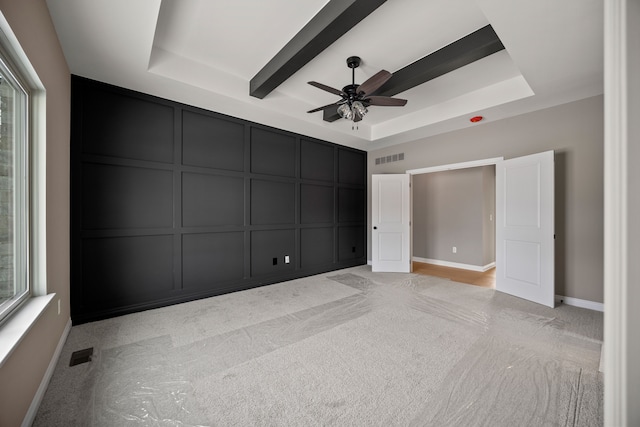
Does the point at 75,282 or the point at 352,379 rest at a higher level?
the point at 75,282

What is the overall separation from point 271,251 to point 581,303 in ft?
14.0

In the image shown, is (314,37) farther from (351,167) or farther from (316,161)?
(351,167)

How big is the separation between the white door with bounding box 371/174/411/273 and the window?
15.4 feet

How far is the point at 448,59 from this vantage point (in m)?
2.65

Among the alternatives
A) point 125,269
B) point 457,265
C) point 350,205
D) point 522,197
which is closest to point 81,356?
point 125,269

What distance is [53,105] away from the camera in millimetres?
2045

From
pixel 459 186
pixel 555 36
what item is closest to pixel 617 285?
pixel 555 36

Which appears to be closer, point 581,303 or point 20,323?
point 20,323

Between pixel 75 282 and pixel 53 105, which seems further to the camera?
pixel 75 282

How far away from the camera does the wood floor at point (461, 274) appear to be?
4.36 meters

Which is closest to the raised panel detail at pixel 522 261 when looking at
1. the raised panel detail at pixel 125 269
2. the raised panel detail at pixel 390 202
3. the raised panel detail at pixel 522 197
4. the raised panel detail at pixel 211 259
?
the raised panel detail at pixel 522 197

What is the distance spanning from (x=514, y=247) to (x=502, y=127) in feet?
5.97

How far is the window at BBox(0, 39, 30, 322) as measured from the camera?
1.49 metres

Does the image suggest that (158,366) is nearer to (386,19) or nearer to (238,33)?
(238,33)
